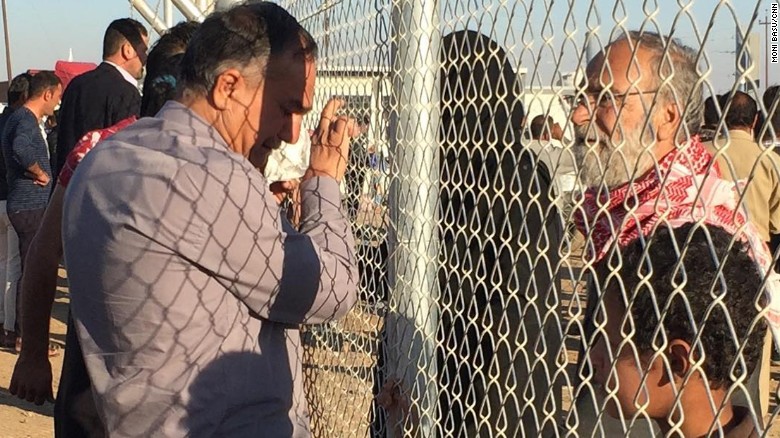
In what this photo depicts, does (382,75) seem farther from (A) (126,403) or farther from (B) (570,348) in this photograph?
(B) (570,348)

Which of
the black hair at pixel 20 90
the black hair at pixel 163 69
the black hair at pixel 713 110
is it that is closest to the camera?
the black hair at pixel 713 110

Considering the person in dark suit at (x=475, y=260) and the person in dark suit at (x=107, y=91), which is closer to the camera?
the person in dark suit at (x=475, y=260)

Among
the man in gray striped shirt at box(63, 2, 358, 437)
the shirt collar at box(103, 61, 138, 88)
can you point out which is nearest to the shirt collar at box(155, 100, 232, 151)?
the man in gray striped shirt at box(63, 2, 358, 437)

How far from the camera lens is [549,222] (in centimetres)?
310

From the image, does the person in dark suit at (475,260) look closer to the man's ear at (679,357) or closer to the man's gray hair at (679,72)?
the man's gray hair at (679,72)

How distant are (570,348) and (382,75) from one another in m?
5.57

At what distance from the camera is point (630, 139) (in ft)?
6.89

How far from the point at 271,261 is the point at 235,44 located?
0.48m

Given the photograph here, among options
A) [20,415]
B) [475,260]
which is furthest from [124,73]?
[475,260]

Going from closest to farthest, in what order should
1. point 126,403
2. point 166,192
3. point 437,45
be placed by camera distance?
point 166,192, point 126,403, point 437,45

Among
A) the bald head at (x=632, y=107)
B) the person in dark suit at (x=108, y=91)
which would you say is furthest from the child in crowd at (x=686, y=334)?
the person in dark suit at (x=108, y=91)

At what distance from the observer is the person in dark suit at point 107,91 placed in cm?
616

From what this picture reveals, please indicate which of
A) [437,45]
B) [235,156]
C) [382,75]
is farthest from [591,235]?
[382,75]

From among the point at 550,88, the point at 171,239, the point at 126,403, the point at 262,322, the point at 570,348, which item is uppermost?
the point at 550,88
